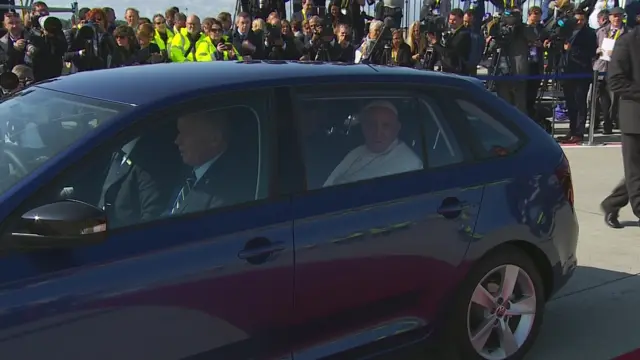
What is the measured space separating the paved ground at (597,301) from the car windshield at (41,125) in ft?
8.63

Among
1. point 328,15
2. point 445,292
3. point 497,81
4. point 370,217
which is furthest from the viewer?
point 328,15

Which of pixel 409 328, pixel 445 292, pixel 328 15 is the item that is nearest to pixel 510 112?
pixel 445 292

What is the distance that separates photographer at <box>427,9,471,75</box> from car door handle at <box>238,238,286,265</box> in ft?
27.1

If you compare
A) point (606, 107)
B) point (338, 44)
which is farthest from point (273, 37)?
point (606, 107)

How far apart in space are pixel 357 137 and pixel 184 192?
36.1 inches

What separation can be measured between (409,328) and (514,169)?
1.03m

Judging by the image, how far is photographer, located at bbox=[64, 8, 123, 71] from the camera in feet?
28.5

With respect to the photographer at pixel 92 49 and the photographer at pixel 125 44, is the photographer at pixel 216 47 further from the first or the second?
the photographer at pixel 92 49

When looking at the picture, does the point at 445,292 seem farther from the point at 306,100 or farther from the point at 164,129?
the point at 164,129

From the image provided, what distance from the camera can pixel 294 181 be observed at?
288cm

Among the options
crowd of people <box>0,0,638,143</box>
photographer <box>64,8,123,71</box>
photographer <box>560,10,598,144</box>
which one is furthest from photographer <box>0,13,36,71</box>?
photographer <box>560,10,598,144</box>

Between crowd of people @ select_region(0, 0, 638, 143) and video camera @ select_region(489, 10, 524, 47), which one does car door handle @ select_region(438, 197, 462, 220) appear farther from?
video camera @ select_region(489, 10, 524, 47)

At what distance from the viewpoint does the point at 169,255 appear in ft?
8.16

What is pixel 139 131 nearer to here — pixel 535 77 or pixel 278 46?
pixel 278 46
